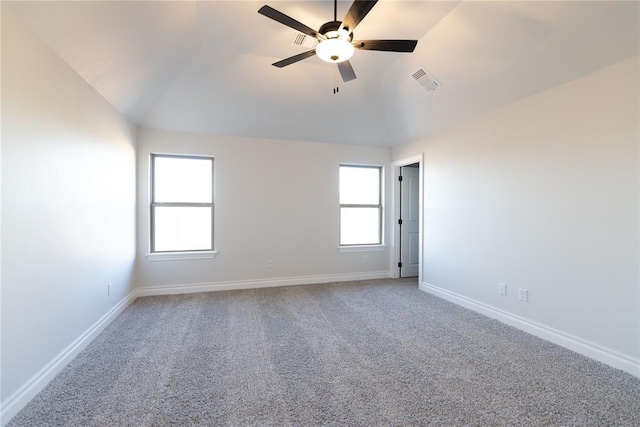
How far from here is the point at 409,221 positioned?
16.0 feet

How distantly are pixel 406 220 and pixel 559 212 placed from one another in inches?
97.7

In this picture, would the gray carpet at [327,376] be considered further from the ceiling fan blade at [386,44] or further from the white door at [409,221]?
the ceiling fan blade at [386,44]

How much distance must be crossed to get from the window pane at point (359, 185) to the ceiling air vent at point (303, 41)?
86.0 inches

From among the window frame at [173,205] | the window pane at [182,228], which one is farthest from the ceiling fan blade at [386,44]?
the window pane at [182,228]

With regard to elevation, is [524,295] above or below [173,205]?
below

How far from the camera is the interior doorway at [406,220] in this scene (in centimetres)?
478

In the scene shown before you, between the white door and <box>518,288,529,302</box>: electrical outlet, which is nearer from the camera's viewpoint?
<box>518,288,529,302</box>: electrical outlet

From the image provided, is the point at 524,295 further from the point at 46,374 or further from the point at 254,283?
the point at 46,374

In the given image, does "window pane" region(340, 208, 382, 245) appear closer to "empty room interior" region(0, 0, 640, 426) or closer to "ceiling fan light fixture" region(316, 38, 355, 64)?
"empty room interior" region(0, 0, 640, 426)

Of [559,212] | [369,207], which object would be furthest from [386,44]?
[369,207]

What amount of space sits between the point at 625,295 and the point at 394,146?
3.38m

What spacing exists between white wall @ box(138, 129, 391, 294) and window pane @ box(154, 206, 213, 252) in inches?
6.4

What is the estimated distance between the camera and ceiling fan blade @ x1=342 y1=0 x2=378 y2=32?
5.22 feet

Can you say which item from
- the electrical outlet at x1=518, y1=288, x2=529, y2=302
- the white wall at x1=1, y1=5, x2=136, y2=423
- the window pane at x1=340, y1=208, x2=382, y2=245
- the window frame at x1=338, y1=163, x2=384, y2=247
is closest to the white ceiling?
the white wall at x1=1, y1=5, x2=136, y2=423
